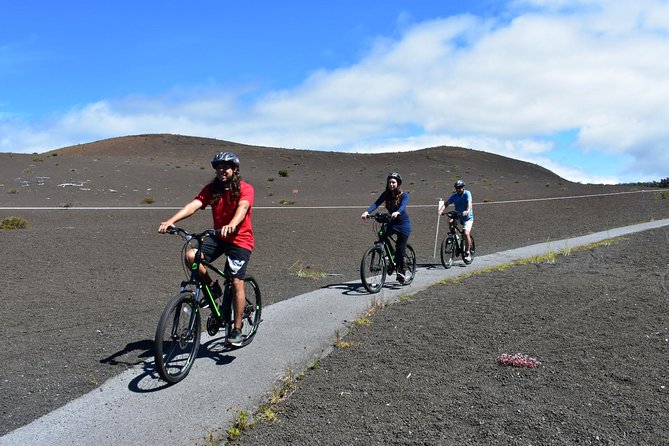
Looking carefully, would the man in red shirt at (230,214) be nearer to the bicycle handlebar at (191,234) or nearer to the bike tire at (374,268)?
the bicycle handlebar at (191,234)

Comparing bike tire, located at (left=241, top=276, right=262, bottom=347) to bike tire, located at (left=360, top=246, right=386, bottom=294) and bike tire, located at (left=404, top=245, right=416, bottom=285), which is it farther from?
bike tire, located at (left=404, top=245, right=416, bottom=285)

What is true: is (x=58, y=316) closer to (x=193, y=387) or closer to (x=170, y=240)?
(x=193, y=387)

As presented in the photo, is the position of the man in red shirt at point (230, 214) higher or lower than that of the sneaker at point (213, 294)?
higher

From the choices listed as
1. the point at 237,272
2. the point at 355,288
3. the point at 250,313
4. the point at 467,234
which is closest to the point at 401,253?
the point at 355,288

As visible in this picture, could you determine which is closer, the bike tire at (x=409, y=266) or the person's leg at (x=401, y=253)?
the person's leg at (x=401, y=253)

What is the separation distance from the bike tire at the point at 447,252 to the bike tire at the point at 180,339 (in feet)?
25.5

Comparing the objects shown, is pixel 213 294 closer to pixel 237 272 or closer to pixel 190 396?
pixel 237 272

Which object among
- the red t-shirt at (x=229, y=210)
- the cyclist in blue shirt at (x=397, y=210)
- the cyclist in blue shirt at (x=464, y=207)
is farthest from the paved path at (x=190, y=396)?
the cyclist in blue shirt at (x=464, y=207)

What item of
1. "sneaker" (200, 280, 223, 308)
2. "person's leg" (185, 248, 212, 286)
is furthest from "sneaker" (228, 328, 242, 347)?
"person's leg" (185, 248, 212, 286)

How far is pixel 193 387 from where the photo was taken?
4.71 m

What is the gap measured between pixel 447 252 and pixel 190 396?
8358 mm

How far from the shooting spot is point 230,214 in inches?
208

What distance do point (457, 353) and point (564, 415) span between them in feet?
5.13

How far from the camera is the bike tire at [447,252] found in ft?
39.1
